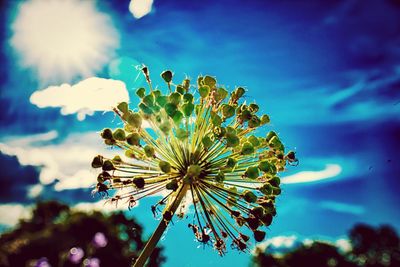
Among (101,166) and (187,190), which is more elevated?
(187,190)

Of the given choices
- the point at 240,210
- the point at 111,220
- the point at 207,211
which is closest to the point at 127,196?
the point at 207,211

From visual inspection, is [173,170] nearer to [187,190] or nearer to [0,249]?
[187,190]

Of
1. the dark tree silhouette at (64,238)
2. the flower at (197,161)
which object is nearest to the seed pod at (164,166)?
the flower at (197,161)

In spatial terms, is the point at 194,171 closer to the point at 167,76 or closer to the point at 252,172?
the point at 252,172

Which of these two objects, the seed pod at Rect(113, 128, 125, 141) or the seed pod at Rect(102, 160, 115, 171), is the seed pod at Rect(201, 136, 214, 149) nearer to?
the seed pod at Rect(113, 128, 125, 141)

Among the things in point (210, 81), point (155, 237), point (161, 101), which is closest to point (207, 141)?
point (161, 101)

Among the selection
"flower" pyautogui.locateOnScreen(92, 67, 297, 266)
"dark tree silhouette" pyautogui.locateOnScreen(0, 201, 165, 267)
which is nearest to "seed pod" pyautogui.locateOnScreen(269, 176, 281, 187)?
"flower" pyautogui.locateOnScreen(92, 67, 297, 266)

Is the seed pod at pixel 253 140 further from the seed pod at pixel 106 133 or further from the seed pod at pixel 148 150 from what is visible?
the seed pod at pixel 106 133

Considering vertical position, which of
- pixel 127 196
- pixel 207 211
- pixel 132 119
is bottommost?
pixel 127 196
